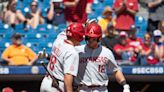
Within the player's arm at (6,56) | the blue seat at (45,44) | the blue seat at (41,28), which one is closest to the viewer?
the player's arm at (6,56)

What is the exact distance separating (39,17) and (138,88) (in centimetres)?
323

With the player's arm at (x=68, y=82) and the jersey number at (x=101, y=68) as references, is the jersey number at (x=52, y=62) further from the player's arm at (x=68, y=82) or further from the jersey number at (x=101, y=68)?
the jersey number at (x=101, y=68)

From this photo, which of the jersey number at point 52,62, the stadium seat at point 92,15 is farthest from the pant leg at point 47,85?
the stadium seat at point 92,15

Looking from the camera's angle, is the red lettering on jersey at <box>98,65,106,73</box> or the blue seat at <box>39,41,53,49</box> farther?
the blue seat at <box>39,41,53,49</box>

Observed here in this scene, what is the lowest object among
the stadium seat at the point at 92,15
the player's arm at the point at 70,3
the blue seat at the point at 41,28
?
the blue seat at the point at 41,28

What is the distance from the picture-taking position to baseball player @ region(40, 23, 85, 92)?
6336 millimetres

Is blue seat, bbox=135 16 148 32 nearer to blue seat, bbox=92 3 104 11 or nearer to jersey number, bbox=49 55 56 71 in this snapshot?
blue seat, bbox=92 3 104 11

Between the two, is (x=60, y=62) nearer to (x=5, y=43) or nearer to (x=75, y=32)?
(x=75, y=32)

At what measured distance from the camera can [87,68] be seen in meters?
6.68

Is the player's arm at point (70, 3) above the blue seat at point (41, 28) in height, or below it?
above

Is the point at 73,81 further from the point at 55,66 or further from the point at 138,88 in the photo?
the point at 138,88

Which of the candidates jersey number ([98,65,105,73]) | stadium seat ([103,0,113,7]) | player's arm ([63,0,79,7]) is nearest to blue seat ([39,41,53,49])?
player's arm ([63,0,79,7])

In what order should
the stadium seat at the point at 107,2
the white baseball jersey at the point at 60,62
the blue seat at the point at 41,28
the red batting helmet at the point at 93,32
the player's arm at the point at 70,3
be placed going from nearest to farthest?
the white baseball jersey at the point at 60,62
the red batting helmet at the point at 93,32
the player's arm at the point at 70,3
the blue seat at the point at 41,28
the stadium seat at the point at 107,2

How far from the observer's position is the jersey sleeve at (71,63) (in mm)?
6328
